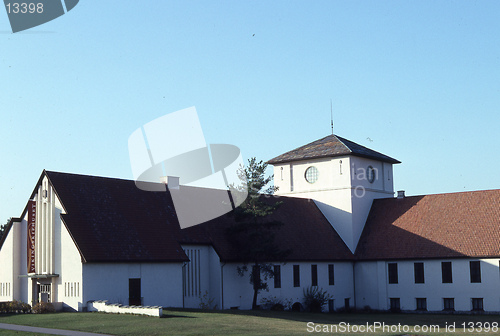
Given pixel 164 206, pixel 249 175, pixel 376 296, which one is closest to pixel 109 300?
pixel 164 206

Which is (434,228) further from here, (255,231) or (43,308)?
(43,308)

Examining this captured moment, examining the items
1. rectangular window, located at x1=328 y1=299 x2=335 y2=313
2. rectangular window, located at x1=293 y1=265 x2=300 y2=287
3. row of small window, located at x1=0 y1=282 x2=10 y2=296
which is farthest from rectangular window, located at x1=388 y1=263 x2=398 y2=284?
row of small window, located at x1=0 y1=282 x2=10 y2=296

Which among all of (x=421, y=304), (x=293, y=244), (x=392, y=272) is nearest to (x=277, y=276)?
(x=293, y=244)

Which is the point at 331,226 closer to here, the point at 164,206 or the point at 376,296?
the point at 376,296

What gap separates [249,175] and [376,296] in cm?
1522

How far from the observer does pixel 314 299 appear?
48.3 metres

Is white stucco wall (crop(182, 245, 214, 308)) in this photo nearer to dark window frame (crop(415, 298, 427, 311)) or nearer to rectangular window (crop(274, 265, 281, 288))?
rectangular window (crop(274, 265, 281, 288))

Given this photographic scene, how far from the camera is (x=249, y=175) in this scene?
4397 centimetres

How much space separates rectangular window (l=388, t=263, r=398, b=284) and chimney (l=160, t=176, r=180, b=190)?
17.0 meters

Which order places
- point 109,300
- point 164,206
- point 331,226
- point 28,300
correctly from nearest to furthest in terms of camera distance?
point 109,300, point 28,300, point 164,206, point 331,226

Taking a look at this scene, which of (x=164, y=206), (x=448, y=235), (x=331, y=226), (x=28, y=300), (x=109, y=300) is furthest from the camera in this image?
(x=331, y=226)

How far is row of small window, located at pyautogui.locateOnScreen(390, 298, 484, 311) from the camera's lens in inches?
1842

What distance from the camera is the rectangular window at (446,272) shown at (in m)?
47.9

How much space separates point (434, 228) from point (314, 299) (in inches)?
406
